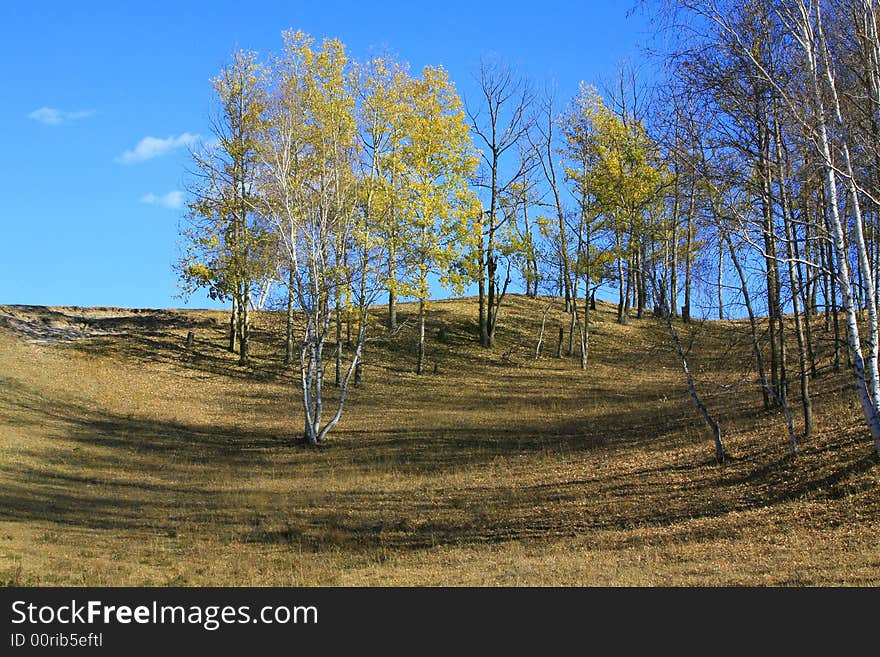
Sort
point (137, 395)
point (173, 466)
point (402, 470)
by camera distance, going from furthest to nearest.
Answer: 1. point (137, 395)
2. point (173, 466)
3. point (402, 470)

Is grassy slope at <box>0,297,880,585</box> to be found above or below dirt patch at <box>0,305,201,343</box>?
below

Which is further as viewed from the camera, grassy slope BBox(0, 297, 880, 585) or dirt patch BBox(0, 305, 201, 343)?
dirt patch BBox(0, 305, 201, 343)

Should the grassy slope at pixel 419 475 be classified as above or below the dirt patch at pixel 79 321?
below

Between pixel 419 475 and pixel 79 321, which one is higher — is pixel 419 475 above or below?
below

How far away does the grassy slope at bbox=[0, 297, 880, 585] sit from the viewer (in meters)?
13.3

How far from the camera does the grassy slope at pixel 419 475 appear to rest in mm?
13258

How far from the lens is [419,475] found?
21.4 m

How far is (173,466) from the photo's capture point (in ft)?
77.3

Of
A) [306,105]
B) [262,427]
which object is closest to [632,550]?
[262,427]

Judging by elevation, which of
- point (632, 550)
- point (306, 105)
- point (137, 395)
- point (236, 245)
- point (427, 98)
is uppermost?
point (427, 98)

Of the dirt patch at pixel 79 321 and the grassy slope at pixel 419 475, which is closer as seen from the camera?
the grassy slope at pixel 419 475

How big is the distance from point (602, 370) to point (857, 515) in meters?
22.0

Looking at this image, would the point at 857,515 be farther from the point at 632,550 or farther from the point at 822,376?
the point at 822,376

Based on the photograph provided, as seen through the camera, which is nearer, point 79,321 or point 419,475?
point 419,475
